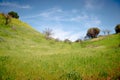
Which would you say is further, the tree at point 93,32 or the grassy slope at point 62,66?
the tree at point 93,32

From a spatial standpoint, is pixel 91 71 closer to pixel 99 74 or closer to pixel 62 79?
pixel 99 74

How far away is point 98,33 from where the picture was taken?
10762 cm

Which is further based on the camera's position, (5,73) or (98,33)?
(98,33)

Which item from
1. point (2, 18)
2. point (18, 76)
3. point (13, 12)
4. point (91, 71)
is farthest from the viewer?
point (13, 12)

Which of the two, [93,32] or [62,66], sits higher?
[93,32]

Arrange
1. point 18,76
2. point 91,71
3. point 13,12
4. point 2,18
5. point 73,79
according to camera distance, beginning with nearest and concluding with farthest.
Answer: point 73,79, point 18,76, point 91,71, point 2,18, point 13,12

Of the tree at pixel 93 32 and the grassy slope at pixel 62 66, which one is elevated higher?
the tree at pixel 93 32

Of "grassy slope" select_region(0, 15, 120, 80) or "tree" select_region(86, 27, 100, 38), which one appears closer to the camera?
"grassy slope" select_region(0, 15, 120, 80)

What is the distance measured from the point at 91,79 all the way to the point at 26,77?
5.06m

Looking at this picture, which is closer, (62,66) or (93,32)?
(62,66)

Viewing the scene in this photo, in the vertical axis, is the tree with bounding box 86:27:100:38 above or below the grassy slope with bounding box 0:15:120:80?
above

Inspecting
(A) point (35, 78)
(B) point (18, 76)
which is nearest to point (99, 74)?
(A) point (35, 78)

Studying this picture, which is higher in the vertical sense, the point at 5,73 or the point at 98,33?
the point at 98,33

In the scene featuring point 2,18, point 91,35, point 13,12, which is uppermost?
point 13,12
